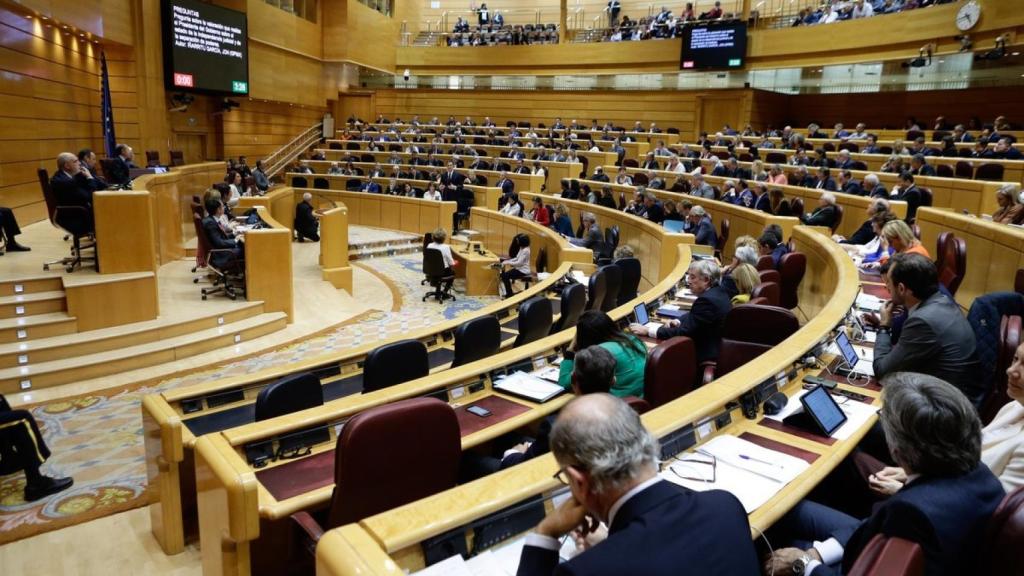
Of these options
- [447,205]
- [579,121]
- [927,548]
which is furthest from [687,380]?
[579,121]

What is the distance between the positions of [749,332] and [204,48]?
13.6 meters

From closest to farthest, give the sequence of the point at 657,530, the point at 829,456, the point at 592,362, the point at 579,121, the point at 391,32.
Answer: the point at 657,530 < the point at 829,456 < the point at 592,362 < the point at 579,121 < the point at 391,32

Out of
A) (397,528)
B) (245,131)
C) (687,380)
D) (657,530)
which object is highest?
(245,131)

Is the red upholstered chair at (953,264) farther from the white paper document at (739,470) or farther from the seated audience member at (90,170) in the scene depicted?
the seated audience member at (90,170)

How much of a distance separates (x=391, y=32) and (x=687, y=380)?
22.1 metres

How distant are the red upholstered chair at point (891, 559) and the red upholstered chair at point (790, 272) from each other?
15.6ft

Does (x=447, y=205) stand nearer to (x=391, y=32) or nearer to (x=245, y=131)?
(x=245, y=131)

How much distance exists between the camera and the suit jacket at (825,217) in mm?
8055

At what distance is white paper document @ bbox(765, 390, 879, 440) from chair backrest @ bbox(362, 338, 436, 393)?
1.81 m

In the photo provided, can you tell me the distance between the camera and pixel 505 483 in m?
1.86

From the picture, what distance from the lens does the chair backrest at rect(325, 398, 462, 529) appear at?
7.23 feet

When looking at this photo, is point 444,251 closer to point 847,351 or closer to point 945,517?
point 847,351

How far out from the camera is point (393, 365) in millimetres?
3623

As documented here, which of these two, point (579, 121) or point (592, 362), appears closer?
point (592, 362)
